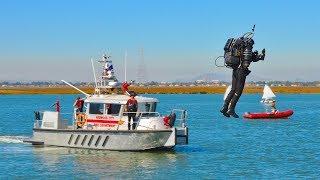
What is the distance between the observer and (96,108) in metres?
35.5

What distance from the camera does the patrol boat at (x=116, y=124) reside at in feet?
115

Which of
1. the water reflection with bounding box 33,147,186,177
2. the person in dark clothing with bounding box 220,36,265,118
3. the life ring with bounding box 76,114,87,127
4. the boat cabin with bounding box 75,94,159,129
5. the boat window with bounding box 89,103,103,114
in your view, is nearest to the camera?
the person in dark clothing with bounding box 220,36,265,118

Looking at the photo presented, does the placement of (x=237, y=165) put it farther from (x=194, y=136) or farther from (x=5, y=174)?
(x=194, y=136)

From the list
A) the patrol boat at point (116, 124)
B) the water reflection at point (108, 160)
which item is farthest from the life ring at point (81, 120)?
the water reflection at point (108, 160)

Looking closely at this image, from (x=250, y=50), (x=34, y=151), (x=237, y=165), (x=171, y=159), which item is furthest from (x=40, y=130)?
(x=250, y=50)

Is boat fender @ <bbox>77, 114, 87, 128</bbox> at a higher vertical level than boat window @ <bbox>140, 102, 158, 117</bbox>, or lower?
lower

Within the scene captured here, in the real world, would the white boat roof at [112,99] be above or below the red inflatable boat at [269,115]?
above

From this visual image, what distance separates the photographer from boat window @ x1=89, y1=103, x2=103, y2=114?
35.4 meters

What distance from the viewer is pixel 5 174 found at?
2962 cm

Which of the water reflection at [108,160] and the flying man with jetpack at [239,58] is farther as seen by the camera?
the water reflection at [108,160]

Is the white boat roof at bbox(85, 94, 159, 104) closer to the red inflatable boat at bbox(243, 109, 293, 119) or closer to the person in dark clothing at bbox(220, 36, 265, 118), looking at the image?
the person in dark clothing at bbox(220, 36, 265, 118)

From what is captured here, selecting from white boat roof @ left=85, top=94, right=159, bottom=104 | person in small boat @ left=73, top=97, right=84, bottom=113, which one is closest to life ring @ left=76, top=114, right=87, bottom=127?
person in small boat @ left=73, top=97, right=84, bottom=113

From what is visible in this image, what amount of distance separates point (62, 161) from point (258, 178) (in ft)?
35.0

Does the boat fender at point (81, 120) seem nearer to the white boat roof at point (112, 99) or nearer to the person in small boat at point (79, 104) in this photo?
the person in small boat at point (79, 104)
